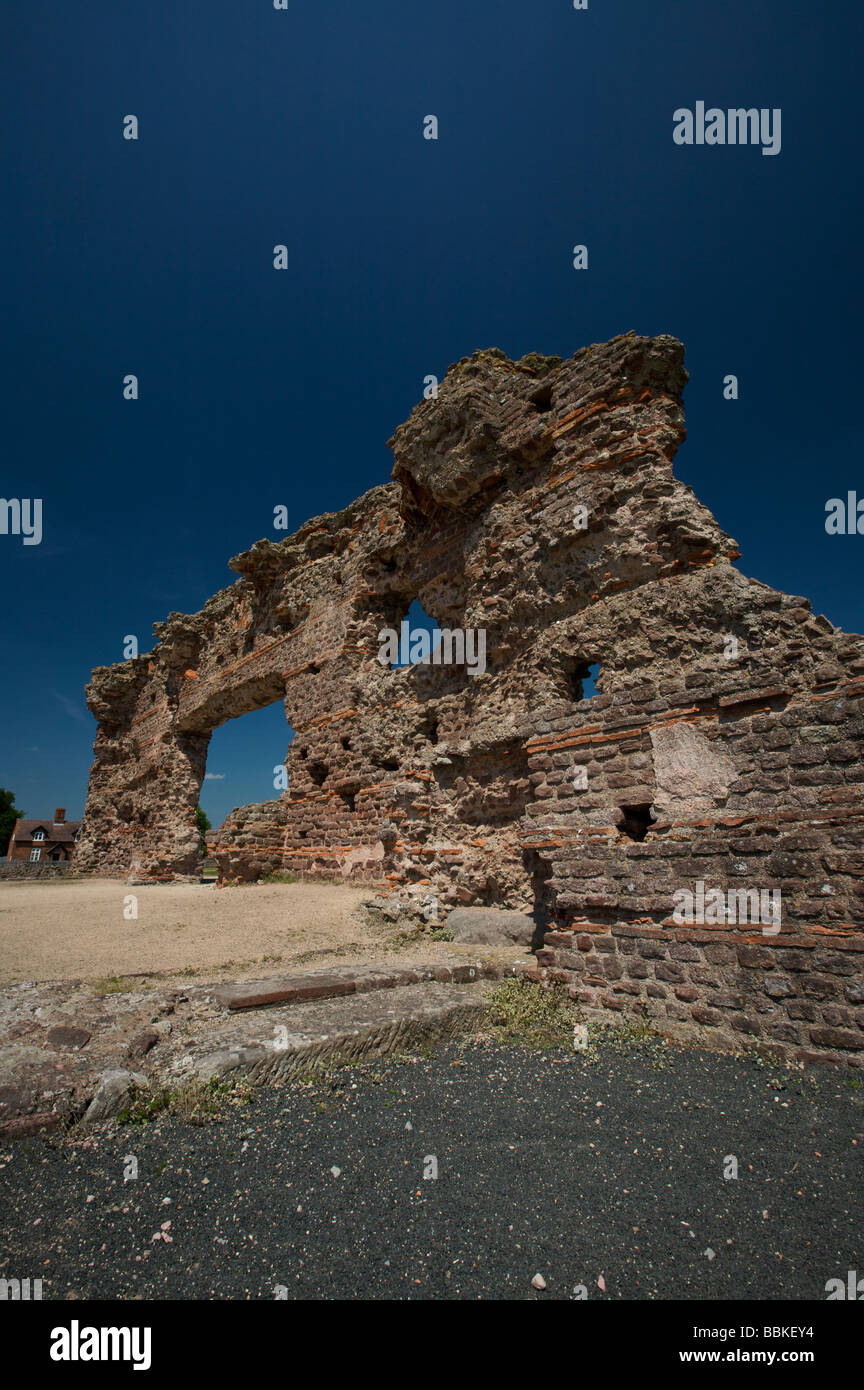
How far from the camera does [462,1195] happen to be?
223cm

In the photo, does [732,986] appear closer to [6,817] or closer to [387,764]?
[387,764]

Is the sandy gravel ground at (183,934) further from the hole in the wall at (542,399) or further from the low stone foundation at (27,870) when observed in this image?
the low stone foundation at (27,870)

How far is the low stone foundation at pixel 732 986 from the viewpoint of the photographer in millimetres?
3223

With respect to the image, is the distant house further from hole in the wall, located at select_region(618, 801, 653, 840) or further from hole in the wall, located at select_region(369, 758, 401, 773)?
hole in the wall, located at select_region(618, 801, 653, 840)

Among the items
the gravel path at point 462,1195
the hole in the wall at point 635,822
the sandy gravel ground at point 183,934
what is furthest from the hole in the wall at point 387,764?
the gravel path at point 462,1195

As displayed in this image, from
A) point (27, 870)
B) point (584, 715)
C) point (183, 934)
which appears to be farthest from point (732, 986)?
point (27, 870)

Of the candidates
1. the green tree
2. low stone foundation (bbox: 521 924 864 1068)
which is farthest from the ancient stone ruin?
the green tree

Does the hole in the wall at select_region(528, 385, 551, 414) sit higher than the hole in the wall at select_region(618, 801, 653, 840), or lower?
higher

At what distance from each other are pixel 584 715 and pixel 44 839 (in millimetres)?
57596

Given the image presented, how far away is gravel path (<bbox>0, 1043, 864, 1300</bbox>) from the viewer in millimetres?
1843

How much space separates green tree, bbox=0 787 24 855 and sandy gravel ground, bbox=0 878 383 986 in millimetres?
44662

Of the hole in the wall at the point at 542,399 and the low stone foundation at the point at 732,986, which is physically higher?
the hole in the wall at the point at 542,399

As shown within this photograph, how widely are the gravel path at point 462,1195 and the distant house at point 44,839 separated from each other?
54139 mm

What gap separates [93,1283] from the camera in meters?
1.79
